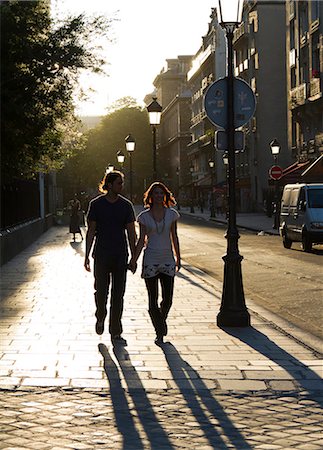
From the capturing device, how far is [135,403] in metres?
7.23

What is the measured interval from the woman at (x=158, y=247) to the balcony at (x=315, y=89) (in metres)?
41.6

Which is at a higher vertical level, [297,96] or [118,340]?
[297,96]

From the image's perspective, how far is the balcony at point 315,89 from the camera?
168 ft

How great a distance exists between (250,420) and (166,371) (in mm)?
1988

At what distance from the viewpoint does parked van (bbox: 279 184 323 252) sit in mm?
28984

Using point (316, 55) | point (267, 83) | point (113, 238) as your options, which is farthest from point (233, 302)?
point (267, 83)

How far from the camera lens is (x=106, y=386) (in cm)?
789

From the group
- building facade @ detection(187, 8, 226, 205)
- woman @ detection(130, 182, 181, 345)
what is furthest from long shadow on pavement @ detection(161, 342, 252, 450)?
building facade @ detection(187, 8, 226, 205)

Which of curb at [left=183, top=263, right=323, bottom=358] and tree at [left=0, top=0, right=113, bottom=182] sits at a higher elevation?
tree at [left=0, top=0, right=113, bottom=182]

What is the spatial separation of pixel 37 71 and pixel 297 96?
3538cm

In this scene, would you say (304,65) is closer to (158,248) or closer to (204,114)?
(204,114)

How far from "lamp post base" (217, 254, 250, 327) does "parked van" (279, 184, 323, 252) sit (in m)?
17.4

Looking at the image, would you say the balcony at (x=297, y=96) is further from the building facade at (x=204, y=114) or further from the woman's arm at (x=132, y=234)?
the woman's arm at (x=132, y=234)

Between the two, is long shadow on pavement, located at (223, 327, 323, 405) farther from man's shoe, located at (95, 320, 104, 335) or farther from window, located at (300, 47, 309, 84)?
window, located at (300, 47, 309, 84)
